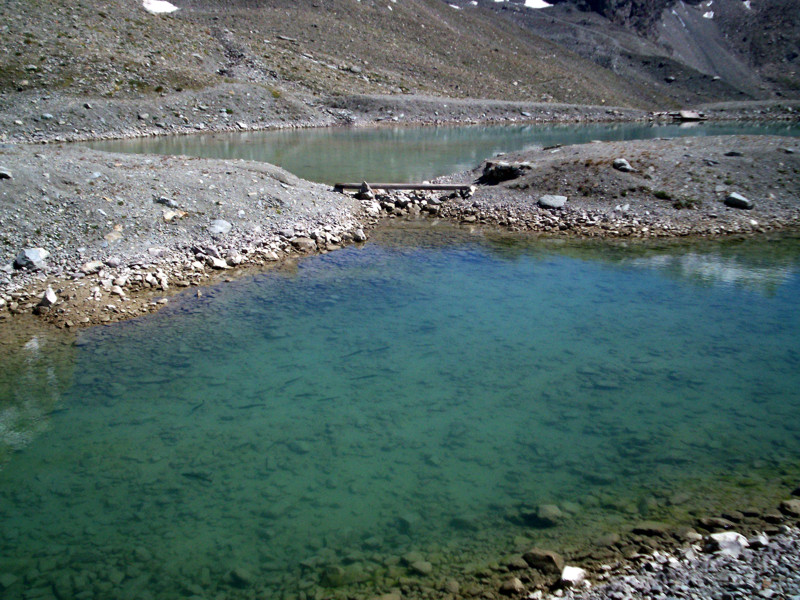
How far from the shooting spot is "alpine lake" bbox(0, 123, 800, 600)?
604 centimetres

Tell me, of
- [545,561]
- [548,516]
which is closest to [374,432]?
[548,516]

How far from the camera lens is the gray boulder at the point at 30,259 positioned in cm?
1260

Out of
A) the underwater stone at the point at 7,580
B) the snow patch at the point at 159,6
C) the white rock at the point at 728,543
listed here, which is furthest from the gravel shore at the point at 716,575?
the snow patch at the point at 159,6

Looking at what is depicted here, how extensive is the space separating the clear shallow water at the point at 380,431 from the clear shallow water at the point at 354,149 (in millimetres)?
15830

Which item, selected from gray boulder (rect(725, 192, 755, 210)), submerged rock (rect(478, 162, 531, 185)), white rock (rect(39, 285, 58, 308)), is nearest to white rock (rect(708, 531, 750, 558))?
white rock (rect(39, 285, 58, 308))

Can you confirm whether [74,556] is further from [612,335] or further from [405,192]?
[405,192]

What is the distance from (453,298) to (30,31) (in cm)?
5354

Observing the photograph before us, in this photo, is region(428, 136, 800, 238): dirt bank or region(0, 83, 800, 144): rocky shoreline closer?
region(428, 136, 800, 238): dirt bank

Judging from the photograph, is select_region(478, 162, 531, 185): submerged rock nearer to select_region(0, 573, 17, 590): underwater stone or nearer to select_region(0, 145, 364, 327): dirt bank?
select_region(0, 145, 364, 327): dirt bank

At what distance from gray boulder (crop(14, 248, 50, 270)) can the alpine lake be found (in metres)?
2.91

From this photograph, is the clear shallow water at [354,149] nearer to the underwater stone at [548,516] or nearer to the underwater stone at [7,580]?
the underwater stone at [548,516]

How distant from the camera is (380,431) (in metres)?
8.16

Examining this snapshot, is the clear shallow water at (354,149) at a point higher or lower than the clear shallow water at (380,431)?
higher

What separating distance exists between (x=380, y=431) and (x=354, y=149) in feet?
107
